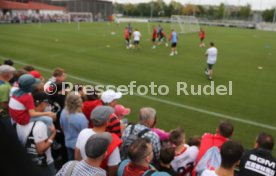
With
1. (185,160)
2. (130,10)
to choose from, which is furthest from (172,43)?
(130,10)

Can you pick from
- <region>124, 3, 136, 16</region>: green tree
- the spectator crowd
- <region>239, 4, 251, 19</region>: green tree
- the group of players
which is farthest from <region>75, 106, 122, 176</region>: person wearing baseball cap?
<region>124, 3, 136, 16</region>: green tree

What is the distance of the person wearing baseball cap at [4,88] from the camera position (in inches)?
219

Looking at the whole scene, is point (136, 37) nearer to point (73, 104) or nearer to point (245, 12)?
point (73, 104)

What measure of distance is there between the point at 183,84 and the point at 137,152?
937 centimetres

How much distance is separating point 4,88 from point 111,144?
3108 mm

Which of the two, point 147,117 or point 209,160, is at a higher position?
point 147,117

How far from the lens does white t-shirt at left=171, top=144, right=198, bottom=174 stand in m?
4.29

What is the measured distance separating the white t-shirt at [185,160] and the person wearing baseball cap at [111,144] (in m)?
0.92

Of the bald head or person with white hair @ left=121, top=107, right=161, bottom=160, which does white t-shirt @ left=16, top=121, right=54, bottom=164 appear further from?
the bald head

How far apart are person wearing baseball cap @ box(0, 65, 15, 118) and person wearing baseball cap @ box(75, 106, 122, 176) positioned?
1943 millimetres

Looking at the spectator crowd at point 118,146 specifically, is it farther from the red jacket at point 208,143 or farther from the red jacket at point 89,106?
the red jacket at point 89,106

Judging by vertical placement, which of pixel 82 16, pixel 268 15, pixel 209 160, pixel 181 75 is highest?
pixel 268 15

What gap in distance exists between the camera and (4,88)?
575cm

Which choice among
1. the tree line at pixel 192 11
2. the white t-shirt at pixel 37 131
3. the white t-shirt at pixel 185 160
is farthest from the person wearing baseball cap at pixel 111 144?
the tree line at pixel 192 11
